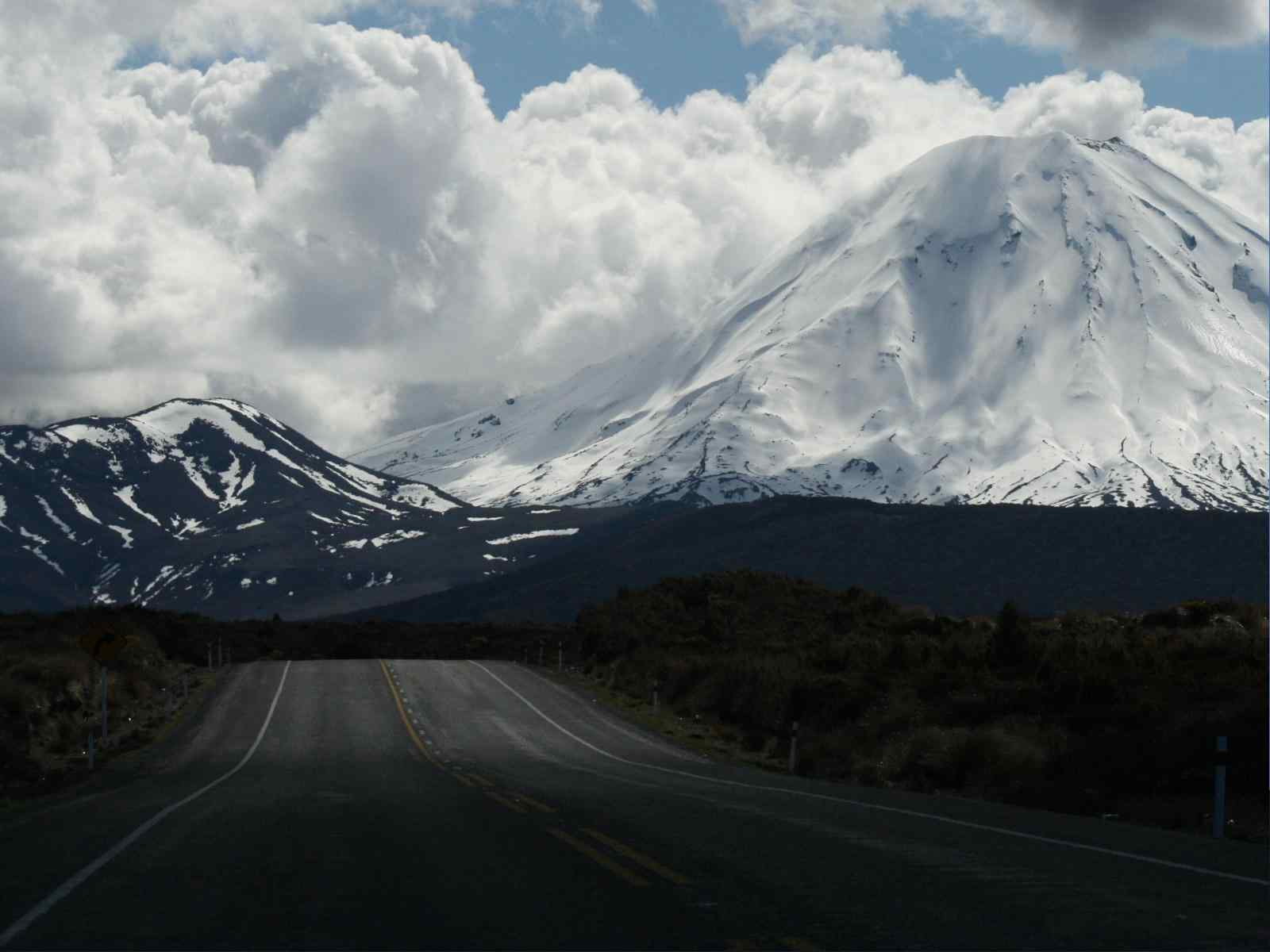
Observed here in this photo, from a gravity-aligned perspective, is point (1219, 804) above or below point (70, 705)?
above

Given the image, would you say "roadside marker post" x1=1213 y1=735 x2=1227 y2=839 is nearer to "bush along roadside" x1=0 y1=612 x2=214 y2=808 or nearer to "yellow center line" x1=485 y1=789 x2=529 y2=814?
"yellow center line" x1=485 y1=789 x2=529 y2=814

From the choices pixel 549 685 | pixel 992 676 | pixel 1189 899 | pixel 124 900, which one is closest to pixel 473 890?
pixel 124 900

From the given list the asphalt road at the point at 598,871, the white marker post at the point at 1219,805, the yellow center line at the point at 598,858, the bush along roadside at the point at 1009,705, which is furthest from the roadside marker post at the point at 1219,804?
the yellow center line at the point at 598,858

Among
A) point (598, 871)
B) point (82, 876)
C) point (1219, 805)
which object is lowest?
point (82, 876)

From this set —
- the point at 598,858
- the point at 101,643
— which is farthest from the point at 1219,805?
the point at 101,643

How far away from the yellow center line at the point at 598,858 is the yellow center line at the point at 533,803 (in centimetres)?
210

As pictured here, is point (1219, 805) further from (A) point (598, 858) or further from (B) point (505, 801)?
(B) point (505, 801)

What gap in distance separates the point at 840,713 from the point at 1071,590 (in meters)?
144

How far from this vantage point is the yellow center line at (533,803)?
1761 cm

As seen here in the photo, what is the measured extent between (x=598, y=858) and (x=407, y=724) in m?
28.2

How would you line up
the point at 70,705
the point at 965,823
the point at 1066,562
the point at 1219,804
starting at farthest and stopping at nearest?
the point at 1066,562, the point at 70,705, the point at 1219,804, the point at 965,823

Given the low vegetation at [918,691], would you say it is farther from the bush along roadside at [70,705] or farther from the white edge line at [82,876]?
the white edge line at [82,876]

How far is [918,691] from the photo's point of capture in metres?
32.6

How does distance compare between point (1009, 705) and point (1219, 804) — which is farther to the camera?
point (1009, 705)
